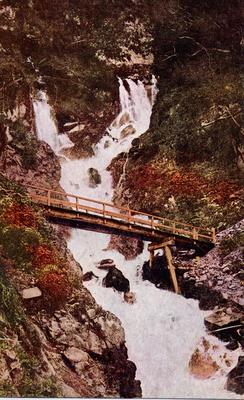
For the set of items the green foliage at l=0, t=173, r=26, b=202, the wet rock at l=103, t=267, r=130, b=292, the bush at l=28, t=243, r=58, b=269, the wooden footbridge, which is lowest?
the wet rock at l=103, t=267, r=130, b=292

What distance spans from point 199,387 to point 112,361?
1028 millimetres

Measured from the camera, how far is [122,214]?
8797mm

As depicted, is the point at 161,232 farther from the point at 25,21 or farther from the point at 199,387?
the point at 25,21

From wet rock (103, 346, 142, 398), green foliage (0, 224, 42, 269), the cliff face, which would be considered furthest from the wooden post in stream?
green foliage (0, 224, 42, 269)

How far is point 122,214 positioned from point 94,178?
0.58 m

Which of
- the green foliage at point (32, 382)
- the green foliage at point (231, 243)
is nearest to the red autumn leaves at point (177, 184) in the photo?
the green foliage at point (231, 243)

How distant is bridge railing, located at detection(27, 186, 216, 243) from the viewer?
869 cm

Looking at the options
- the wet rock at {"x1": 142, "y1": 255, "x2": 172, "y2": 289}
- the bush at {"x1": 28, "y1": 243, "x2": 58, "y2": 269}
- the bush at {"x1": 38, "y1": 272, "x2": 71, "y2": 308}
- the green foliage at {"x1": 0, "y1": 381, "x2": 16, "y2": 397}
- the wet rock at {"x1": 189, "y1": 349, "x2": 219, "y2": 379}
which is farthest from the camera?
the wet rock at {"x1": 142, "y1": 255, "x2": 172, "y2": 289}

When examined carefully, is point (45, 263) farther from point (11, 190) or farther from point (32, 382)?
point (32, 382)

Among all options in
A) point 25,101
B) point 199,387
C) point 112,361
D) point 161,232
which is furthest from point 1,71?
point 199,387

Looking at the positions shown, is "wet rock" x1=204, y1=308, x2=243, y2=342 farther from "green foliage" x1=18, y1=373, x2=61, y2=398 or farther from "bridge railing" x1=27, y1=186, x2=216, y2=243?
"green foliage" x1=18, y1=373, x2=61, y2=398

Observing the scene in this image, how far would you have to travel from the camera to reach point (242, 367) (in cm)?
813

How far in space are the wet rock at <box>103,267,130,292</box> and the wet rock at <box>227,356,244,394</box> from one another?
153 centimetres

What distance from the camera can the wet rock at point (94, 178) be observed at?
8859mm
